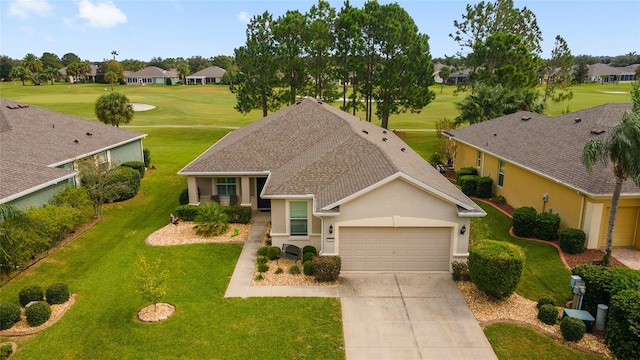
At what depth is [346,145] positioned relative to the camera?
21.7 meters

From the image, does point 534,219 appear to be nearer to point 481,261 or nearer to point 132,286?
point 481,261

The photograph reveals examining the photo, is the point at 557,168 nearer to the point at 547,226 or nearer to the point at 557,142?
the point at 547,226

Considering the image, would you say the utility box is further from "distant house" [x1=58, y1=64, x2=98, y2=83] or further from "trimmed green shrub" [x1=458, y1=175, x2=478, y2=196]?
"distant house" [x1=58, y1=64, x2=98, y2=83]

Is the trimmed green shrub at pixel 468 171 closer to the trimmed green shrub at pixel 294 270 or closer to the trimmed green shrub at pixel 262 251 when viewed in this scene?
the trimmed green shrub at pixel 262 251

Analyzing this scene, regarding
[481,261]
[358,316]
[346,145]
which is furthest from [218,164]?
[481,261]

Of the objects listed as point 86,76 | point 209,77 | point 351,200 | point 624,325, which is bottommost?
point 624,325

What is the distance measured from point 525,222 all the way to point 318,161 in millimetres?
9627

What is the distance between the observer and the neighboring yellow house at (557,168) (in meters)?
17.7

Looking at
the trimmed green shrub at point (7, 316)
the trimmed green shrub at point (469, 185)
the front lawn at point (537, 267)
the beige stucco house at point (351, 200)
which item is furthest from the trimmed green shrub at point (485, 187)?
the trimmed green shrub at point (7, 316)

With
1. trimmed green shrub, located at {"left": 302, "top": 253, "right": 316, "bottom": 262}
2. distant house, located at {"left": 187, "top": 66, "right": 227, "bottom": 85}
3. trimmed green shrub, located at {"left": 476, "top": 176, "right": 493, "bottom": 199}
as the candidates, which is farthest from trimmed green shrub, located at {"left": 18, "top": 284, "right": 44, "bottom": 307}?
distant house, located at {"left": 187, "top": 66, "right": 227, "bottom": 85}

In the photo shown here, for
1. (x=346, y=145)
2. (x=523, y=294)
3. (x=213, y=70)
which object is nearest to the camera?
(x=523, y=294)

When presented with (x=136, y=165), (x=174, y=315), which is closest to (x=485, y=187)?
(x=174, y=315)

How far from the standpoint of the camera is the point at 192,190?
74.0 ft

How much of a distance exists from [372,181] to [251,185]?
9093 millimetres
